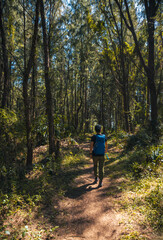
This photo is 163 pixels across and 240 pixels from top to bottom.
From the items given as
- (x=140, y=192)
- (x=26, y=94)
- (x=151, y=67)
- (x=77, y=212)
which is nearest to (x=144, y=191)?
(x=140, y=192)

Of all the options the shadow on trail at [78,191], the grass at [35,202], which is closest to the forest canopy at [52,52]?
the grass at [35,202]

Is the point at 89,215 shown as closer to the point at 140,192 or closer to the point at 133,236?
the point at 133,236

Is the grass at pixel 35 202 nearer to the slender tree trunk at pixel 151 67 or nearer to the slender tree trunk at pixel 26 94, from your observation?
the slender tree trunk at pixel 26 94

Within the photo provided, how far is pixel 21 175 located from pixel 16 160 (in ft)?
3.75

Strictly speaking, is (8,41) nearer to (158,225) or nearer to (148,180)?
(148,180)

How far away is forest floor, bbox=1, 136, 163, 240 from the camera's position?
3.02 metres

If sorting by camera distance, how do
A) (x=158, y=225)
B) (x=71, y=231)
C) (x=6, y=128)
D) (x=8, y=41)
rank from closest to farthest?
(x=158, y=225), (x=71, y=231), (x=6, y=128), (x=8, y=41)

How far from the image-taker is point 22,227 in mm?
3127

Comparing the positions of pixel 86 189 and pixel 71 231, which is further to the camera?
pixel 86 189

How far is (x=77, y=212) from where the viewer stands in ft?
12.7

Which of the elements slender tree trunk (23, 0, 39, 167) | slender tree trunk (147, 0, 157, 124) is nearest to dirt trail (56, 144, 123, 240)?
slender tree trunk (23, 0, 39, 167)

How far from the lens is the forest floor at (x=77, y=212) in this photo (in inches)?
119

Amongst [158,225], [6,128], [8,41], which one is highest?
[8,41]

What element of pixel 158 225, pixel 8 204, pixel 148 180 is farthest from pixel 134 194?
pixel 8 204
